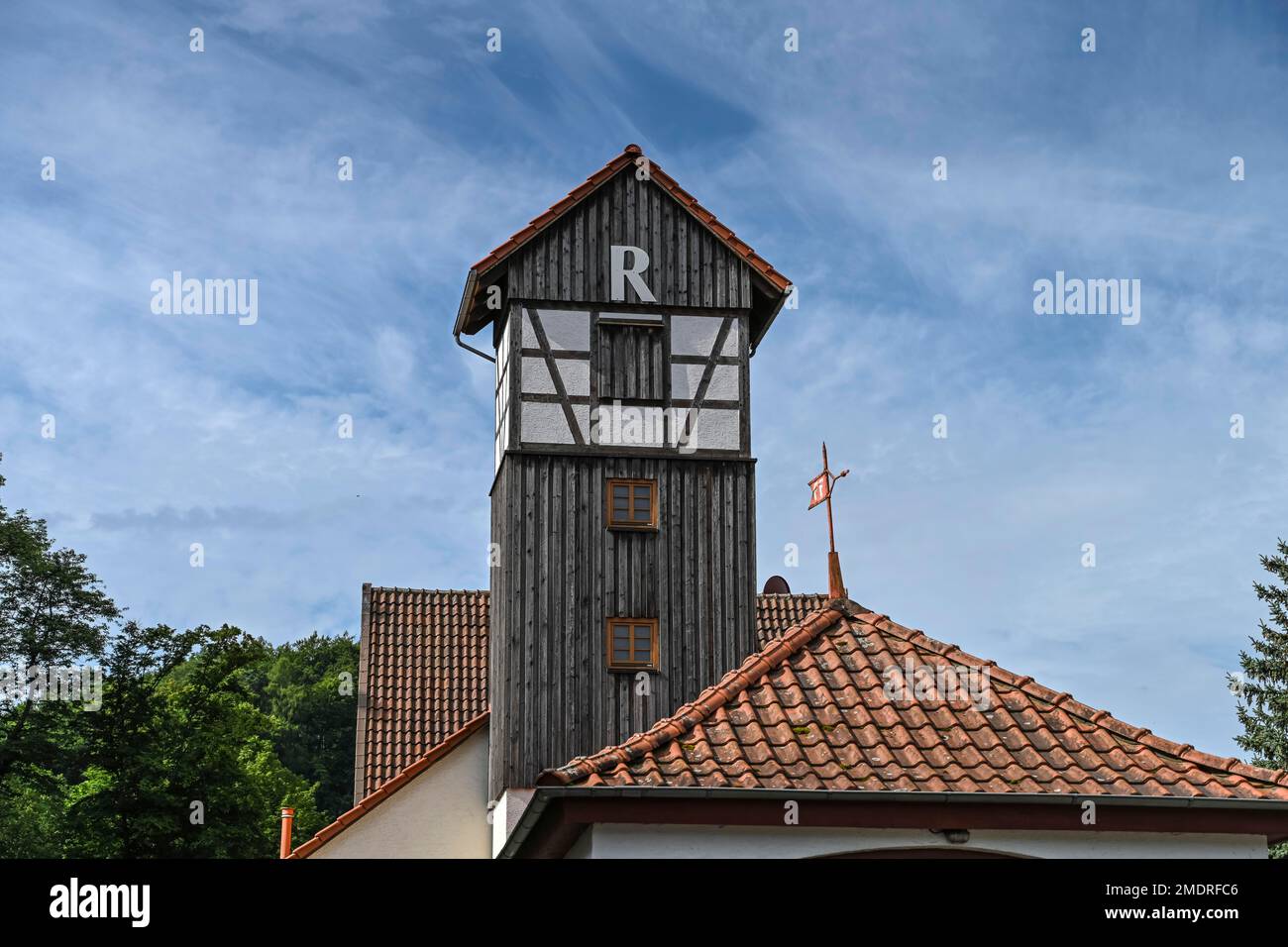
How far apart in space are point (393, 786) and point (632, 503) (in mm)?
5576

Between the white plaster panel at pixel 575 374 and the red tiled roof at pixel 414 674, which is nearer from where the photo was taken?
the white plaster panel at pixel 575 374

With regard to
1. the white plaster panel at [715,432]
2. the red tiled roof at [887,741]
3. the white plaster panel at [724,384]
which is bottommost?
the red tiled roof at [887,741]

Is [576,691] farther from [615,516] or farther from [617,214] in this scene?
[617,214]

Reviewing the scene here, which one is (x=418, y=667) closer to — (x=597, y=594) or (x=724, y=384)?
(x=597, y=594)

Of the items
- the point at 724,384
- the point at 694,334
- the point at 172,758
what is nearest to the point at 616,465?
the point at 724,384

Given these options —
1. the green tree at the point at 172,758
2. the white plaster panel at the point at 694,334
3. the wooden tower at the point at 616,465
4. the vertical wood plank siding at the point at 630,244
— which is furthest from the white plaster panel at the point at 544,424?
→ the green tree at the point at 172,758

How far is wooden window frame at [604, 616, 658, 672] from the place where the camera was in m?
19.4

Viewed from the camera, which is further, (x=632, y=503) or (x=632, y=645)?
(x=632, y=503)

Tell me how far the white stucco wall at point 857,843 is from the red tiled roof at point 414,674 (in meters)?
14.5

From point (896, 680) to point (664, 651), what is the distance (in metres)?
8.87

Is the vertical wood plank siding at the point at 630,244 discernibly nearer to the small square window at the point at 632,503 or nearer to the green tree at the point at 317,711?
the small square window at the point at 632,503

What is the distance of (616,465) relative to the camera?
2002 cm

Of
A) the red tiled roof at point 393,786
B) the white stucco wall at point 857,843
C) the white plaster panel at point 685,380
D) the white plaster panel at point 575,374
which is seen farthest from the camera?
the red tiled roof at point 393,786

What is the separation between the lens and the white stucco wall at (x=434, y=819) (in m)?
21.5
